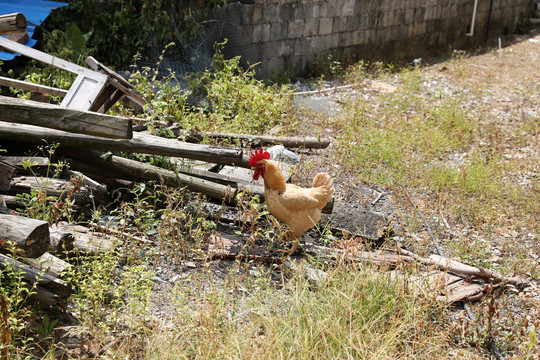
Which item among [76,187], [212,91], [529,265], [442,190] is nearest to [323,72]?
[212,91]

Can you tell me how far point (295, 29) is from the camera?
930cm

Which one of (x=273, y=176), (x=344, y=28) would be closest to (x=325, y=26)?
(x=344, y=28)

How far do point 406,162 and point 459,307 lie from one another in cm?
267

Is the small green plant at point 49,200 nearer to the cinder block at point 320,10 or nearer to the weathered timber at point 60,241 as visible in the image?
the weathered timber at point 60,241

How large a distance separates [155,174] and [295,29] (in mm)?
5767

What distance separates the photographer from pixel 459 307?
3.81 metres

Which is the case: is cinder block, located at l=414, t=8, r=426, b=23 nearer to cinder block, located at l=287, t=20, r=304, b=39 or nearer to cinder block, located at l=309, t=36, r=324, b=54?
cinder block, located at l=309, t=36, r=324, b=54

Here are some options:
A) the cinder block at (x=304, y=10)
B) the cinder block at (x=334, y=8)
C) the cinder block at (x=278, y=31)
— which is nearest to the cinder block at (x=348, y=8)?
the cinder block at (x=334, y=8)

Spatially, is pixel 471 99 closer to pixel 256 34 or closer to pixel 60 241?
pixel 256 34

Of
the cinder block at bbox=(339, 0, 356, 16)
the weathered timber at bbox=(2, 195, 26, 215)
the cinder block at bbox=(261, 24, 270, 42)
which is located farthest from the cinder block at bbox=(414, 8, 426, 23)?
the weathered timber at bbox=(2, 195, 26, 215)

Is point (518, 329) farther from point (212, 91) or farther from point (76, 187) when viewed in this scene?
point (212, 91)

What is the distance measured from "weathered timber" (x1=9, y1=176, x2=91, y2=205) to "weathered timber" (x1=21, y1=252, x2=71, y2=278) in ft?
2.76

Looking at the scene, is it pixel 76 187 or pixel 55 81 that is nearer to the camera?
pixel 76 187

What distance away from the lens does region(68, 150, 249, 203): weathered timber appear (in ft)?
14.5
